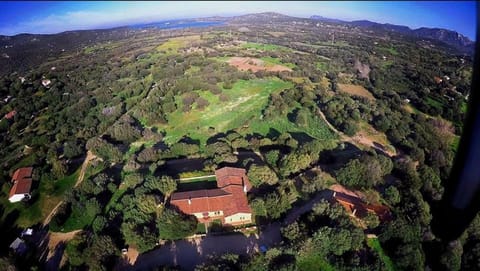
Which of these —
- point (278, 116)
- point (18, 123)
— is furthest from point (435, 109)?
point (18, 123)

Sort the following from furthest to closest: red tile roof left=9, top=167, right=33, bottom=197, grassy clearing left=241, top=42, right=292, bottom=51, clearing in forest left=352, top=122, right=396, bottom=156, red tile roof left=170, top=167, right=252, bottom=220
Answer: grassy clearing left=241, top=42, right=292, bottom=51
clearing in forest left=352, top=122, right=396, bottom=156
red tile roof left=9, top=167, right=33, bottom=197
red tile roof left=170, top=167, right=252, bottom=220

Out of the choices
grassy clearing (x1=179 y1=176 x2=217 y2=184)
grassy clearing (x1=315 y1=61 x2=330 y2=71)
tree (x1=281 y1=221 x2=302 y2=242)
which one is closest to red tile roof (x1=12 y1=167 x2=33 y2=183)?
grassy clearing (x1=179 y1=176 x2=217 y2=184)

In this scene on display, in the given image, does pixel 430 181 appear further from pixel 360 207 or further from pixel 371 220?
pixel 371 220

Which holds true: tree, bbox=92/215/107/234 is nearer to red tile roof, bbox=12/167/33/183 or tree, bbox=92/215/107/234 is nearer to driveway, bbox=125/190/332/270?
driveway, bbox=125/190/332/270

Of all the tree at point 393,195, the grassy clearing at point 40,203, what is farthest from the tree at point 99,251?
the tree at point 393,195

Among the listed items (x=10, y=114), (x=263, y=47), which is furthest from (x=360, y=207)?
(x=263, y=47)
